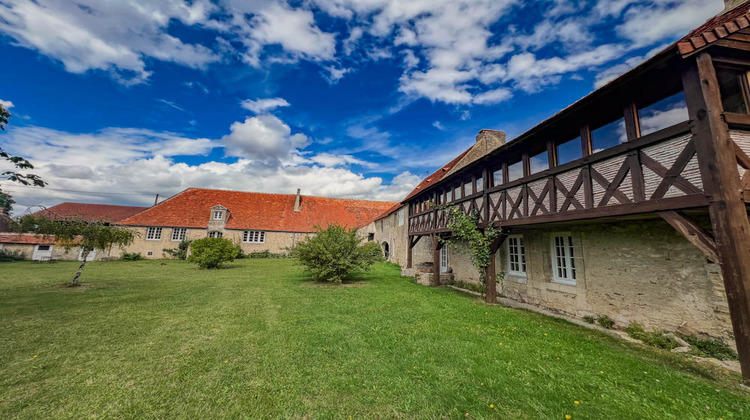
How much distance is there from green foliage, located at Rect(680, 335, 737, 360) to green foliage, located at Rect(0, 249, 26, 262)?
40295 millimetres

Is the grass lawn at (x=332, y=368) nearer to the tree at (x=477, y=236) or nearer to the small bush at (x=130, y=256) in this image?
the tree at (x=477, y=236)

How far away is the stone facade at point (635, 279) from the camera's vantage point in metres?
4.89

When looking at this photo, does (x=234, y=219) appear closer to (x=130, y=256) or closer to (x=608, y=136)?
(x=130, y=256)

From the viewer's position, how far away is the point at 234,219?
2753cm

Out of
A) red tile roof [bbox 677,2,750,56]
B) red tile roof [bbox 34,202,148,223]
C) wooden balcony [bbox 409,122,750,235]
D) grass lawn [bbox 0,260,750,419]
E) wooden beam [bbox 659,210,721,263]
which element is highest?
red tile roof [bbox 34,202,148,223]

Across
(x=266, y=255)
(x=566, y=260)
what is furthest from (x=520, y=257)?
(x=266, y=255)

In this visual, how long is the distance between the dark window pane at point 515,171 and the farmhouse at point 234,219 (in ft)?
61.0

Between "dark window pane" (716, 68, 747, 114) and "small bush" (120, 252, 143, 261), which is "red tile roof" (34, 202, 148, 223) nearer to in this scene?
"small bush" (120, 252, 143, 261)

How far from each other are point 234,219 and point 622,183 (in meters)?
29.5

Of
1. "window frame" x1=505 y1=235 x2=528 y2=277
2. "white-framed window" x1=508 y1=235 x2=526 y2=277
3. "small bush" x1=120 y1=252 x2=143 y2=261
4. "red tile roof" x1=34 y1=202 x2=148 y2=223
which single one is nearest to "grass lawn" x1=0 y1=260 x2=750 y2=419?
"window frame" x1=505 y1=235 x2=528 y2=277

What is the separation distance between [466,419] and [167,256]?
29.5 metres

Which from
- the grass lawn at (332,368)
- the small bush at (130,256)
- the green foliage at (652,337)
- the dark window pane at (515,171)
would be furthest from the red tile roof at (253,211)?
the green foliage at (652,337)

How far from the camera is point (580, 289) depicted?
23.4 ft

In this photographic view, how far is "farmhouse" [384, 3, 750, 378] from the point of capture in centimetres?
377
